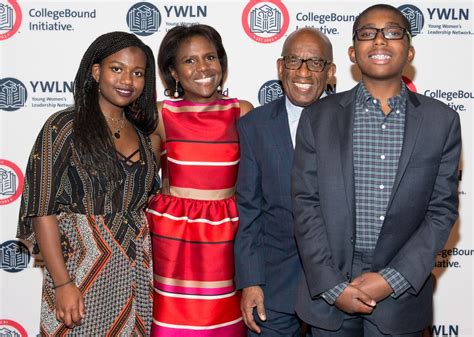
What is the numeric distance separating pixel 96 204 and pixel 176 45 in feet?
2.84

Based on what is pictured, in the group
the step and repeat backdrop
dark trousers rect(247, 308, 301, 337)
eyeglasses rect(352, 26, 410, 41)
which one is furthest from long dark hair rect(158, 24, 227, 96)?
dark trousers rect(247, 308, 301, 337)

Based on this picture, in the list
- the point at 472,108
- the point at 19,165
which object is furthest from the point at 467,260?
the point at 19,165

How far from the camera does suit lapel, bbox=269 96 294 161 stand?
247cm

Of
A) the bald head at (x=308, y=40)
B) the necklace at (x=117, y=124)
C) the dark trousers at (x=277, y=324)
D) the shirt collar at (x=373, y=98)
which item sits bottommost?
the dark trousers at (x=277, y=324)

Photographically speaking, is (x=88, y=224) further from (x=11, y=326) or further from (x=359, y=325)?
(x=11, y=326)

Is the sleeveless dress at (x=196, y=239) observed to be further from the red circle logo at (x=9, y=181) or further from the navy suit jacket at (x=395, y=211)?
the red circle logo at (x=9, y=181)

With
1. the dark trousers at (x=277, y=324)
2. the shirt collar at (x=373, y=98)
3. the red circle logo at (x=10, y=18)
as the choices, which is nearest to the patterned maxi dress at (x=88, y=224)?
the dark trousers at (x=277, y=324)

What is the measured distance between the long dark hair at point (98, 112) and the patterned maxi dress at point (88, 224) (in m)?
0.03

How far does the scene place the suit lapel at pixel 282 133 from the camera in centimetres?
247

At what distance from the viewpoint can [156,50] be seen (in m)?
3.36

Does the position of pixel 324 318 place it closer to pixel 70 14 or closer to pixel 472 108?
pixel 472 108

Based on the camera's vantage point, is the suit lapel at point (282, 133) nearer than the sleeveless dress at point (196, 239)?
Yes

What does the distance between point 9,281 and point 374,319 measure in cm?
223

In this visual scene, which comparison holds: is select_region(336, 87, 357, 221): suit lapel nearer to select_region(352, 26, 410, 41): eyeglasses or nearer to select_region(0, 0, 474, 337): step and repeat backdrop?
select_region(352, 26, 410, 41): eyeglasses
